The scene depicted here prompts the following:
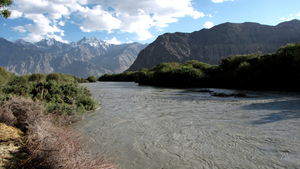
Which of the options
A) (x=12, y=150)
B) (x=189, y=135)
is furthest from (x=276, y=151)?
(x=12, y=150)

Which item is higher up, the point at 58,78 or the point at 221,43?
the point at 221,43

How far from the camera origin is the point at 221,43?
181 meters

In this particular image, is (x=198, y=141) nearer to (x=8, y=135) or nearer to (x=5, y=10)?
(x=8, y=135)

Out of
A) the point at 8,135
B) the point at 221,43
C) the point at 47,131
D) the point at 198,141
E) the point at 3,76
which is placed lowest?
the point at 198,141

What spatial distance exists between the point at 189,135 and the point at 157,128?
157 cm

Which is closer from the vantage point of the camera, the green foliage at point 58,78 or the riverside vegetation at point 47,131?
the riverside vegetation at point 47,131

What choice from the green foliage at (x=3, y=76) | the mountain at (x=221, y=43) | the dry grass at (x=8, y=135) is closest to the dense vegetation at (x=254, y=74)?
the dry grass at (x=8, y=135)

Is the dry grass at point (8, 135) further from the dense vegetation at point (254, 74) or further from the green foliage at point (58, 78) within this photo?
the dense vegetation at point (254, 74)

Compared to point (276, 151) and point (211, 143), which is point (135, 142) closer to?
point (211, 143)

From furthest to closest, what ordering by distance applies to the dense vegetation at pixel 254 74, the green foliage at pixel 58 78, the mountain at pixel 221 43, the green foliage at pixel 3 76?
the mountain at pixel 221 43
the dense vegetation at pixel 254 74
the green foliage at pixel 58 78
the green foliage at pixel 3 76

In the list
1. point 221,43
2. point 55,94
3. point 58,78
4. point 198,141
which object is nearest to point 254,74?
point 198,141

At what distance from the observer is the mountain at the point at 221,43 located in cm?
15888

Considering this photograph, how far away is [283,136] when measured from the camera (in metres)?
6.74

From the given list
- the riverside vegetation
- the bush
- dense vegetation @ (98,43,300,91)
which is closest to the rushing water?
the riverside vegetation
